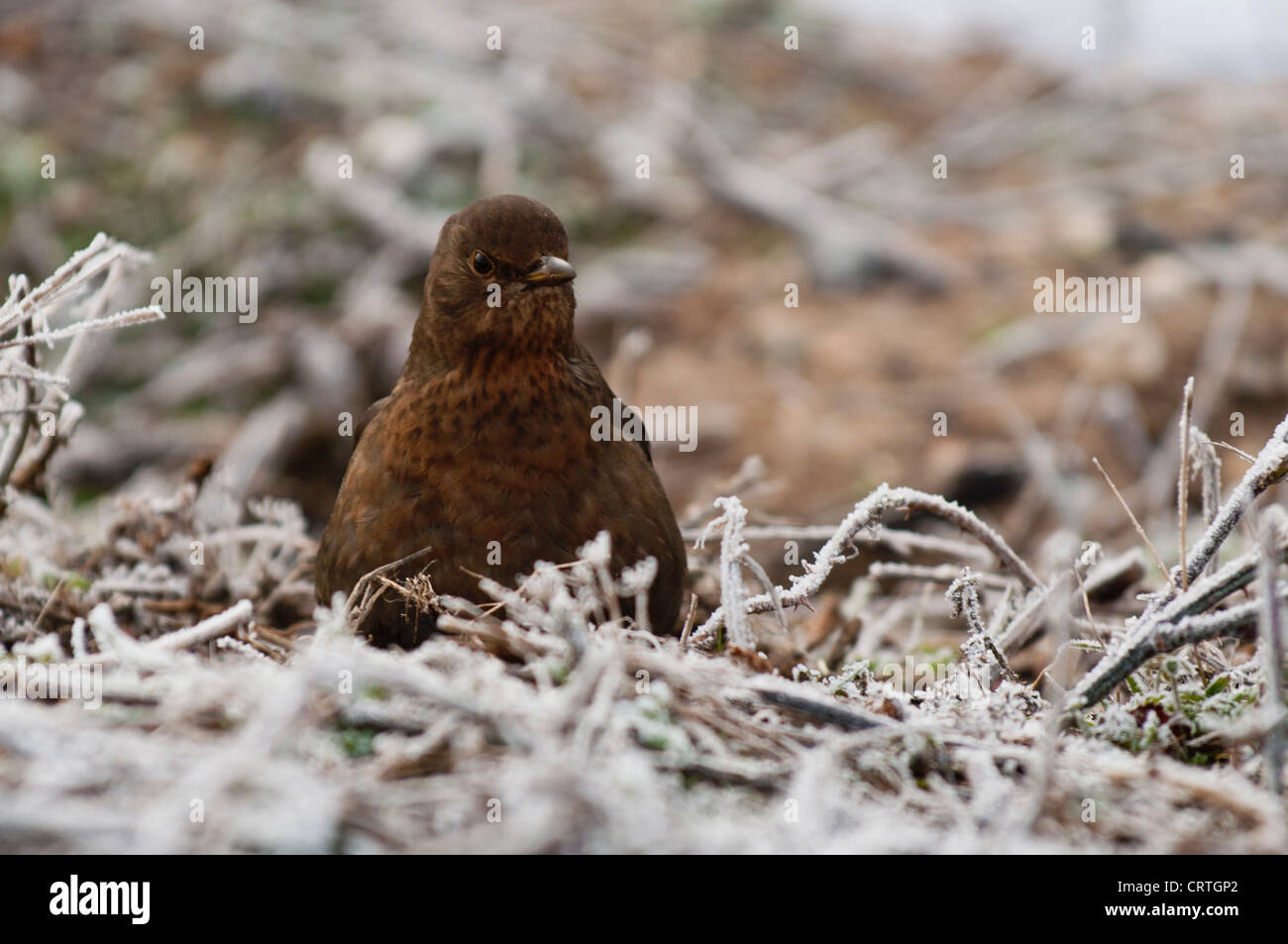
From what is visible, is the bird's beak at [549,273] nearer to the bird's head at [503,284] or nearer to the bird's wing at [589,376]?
the bird's head at [503,284]

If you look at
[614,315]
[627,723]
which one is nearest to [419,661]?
[627,723]

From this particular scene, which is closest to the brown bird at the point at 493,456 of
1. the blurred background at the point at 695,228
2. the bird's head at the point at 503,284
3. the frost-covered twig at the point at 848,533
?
the bird's head at the point at 503,284

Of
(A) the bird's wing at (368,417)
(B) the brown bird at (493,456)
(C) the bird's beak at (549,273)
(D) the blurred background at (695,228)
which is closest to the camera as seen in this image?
(B) the brown bird at (493,456)

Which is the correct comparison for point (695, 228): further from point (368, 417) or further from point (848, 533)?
point (848, 533)

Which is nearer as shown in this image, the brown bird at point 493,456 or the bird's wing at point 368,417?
the brown bird at point 493,456

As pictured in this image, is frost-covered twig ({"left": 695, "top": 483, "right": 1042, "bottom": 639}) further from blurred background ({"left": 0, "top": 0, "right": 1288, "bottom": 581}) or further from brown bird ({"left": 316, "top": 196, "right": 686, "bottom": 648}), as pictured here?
blurred background ({"left": 0, "top": 0, "right": 1288, "bottom": 581})
